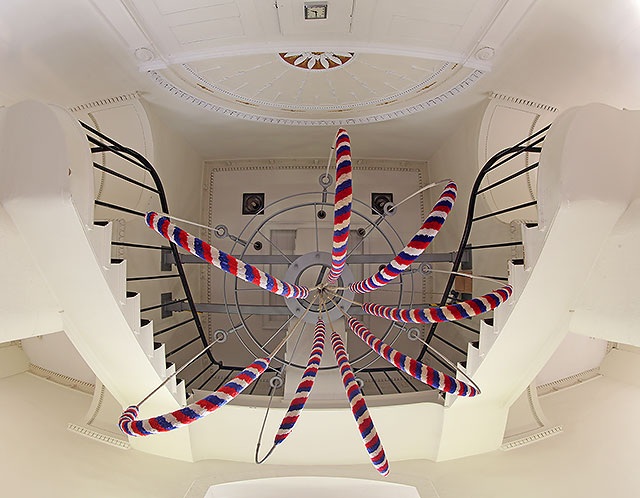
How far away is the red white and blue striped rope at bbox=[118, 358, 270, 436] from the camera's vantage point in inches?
46.3

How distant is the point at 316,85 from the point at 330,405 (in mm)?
2259

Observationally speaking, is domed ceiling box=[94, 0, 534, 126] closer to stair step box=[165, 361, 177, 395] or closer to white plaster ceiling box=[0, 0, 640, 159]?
white plaster ceiling box=[0, 0, 640, 159]

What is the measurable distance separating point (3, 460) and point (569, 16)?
394 cm

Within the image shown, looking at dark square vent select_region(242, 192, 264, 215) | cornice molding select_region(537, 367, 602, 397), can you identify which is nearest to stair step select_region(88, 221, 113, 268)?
dark square vent select_region(242, 192, 264, 215)

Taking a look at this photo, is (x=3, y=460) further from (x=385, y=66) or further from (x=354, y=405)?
(x=385, y=66)

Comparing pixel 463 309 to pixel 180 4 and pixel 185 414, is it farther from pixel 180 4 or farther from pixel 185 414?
pixel 180 4

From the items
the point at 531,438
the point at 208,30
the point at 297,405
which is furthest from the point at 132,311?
the point at 531,438

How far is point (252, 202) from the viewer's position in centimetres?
399

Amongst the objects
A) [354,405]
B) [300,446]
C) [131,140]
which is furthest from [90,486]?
[131,140]

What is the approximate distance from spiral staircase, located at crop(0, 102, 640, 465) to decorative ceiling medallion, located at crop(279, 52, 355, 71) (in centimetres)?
131

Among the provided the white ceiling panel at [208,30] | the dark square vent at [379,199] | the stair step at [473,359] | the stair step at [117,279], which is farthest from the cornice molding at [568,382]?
the white ceiling panel at [208,30]

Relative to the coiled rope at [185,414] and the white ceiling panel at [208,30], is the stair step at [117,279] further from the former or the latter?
the white ceiling panel at [208,30]

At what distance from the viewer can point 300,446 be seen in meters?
2.35

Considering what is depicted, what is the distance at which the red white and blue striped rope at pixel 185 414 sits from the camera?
1177 millimetres
